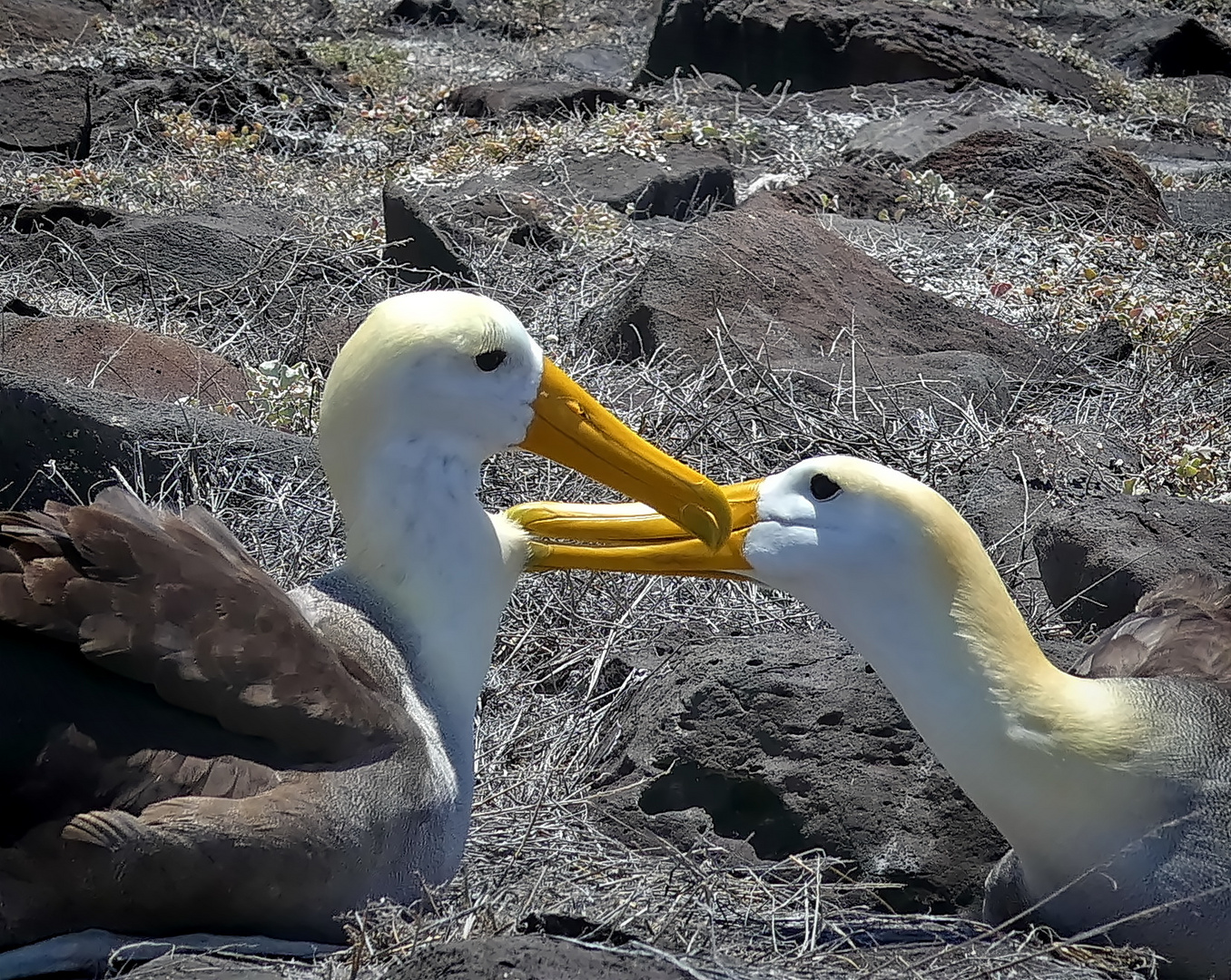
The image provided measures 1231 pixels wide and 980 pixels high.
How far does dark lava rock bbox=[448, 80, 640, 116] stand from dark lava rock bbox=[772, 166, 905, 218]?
6.70 ft

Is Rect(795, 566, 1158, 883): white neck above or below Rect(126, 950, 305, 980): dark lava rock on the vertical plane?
above

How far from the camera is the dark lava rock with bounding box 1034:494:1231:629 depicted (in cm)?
384

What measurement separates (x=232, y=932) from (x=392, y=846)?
1.04ft

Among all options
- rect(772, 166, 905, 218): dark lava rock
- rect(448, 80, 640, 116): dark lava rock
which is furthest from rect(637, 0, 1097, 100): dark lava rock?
rect(772, 166, 905, 218): dark lava rock

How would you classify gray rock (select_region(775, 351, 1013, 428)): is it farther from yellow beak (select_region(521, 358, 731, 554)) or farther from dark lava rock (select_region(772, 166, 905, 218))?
dark lava rock (select_region(772, 166, 905, 218))

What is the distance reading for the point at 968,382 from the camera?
5.39 metres

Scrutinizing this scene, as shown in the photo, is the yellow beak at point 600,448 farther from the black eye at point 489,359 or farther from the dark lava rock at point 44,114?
the dark lava rock at point 44,114

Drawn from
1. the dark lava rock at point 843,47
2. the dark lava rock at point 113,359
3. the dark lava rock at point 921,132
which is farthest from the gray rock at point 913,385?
the dark lava rock at point 843,47

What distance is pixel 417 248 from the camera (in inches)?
266

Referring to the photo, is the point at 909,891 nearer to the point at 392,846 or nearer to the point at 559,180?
the point at 392,846

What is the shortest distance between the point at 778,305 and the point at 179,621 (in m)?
3.81

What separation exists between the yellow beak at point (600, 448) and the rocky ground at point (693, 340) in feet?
1.87

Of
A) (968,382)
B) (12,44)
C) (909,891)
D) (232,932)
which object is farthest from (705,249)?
(12,44)

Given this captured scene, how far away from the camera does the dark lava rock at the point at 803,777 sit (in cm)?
319
